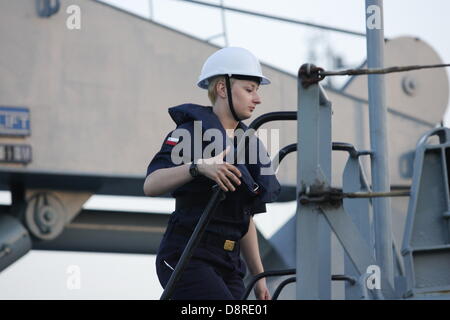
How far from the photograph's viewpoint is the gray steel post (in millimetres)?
6793

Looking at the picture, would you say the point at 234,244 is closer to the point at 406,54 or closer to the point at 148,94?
the point at 148,94

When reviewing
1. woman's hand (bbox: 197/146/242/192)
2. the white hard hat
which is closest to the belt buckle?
woman's hand (bbox: 197/146/242/192)

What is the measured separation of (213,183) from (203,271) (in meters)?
0.43

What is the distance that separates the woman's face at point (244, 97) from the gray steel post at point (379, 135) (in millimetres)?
1803

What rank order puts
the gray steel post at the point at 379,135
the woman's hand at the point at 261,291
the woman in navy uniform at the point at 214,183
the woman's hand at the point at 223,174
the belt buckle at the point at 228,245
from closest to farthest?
the woman's hand at the point at 223,174 → the woman in navy uniform at the point at 214,183 → the belt buckle at the point at 228,245 → the woman's hand at the point at 261,291 → the gray steel post at the point at 379,135

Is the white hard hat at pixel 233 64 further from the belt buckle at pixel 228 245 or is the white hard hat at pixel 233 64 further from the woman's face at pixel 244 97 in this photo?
the belt buckle at pixel 228 245

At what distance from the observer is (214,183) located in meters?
4.93

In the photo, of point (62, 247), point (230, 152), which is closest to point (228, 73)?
point (230, 152)

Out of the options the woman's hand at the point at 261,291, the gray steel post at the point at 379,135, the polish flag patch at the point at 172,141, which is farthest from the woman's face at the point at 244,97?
the gray steel post at the point at 379,135

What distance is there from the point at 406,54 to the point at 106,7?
612cm

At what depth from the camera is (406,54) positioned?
19.6m

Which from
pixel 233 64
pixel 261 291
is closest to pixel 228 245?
pixel 261 291

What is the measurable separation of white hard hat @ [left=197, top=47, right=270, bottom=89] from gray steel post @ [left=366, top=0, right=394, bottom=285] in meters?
1.83

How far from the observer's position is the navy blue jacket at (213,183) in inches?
192
